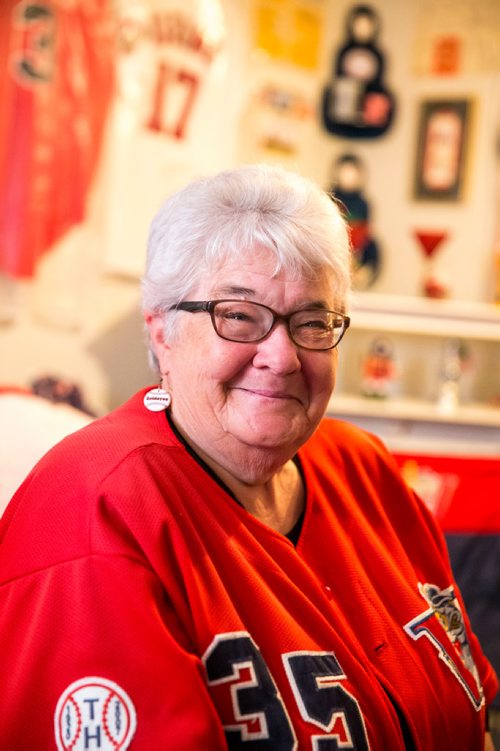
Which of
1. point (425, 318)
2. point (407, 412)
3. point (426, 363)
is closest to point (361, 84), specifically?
point (425, 318)

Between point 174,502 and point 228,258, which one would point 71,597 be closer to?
point 174,502

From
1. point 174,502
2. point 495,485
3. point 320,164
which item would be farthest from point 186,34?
point 174,502

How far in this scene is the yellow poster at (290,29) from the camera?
12.6 feet

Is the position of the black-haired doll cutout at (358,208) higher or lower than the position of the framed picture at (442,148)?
lower

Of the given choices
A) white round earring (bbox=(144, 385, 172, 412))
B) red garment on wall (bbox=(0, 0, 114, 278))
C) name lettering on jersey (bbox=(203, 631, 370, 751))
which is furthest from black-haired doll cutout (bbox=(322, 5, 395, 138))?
name lettering on jersey (bbox=(203, 631, 370, 751))

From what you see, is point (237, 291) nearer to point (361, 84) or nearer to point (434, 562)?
point (434, 562)

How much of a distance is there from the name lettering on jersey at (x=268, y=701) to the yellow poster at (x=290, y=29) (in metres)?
3.32

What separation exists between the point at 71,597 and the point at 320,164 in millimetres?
3408

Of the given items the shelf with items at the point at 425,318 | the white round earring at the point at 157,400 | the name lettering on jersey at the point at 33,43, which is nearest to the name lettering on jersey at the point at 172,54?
the name lettering on jersey at the point at 33,43

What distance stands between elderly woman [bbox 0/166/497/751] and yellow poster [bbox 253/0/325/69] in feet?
9.32

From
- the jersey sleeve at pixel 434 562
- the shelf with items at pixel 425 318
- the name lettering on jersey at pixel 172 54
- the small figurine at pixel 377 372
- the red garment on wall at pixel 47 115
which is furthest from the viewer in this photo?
the small figurine at pixel 377 372

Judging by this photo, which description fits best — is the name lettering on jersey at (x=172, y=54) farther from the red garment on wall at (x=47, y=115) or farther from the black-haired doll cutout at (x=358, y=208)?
the black-haired doll cutout at (x=358, y=208)

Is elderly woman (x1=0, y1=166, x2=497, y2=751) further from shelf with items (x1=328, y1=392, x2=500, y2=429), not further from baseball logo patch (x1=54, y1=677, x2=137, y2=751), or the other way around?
shelf with items (x1=328, y1=392, x2=500, y2=429)

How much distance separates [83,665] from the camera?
0.95 metres
